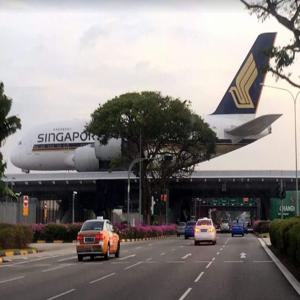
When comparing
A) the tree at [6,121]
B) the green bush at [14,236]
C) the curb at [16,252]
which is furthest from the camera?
the green bush at [14,236]

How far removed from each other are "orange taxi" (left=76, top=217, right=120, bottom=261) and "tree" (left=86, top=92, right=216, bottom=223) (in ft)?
112

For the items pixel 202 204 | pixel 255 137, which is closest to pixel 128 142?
pixel 255 137

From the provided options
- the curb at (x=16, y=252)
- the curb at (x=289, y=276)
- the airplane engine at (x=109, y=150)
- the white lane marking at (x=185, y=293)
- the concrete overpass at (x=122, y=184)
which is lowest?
the curb at (x=16, y=252)

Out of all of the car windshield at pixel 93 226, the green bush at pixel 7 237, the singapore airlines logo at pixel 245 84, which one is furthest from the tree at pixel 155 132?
the car windshield at pixel 93 226

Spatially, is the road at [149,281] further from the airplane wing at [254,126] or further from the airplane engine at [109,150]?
the airplane engine at [109,150]

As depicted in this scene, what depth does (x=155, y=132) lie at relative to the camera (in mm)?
63938

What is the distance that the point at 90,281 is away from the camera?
62.1 feet

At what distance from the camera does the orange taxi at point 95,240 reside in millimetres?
28609

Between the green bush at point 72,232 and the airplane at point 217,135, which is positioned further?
the airplane at point 217,135

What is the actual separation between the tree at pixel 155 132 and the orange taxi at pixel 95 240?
3409 centimetres

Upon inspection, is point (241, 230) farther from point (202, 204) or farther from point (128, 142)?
point (202, 204)

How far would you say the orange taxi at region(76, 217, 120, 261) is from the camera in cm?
2861

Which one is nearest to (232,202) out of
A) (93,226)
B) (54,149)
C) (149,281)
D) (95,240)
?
(54,149)

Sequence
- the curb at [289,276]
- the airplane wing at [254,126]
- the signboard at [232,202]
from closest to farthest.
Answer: the curb at [289,276], the airplane wing at [254,126], the signboard at [232,202]
